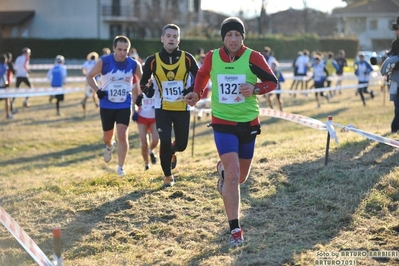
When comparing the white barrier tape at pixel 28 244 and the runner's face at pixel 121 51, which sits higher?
the runner's face at pixel 121 51

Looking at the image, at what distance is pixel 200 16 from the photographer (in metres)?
67.1

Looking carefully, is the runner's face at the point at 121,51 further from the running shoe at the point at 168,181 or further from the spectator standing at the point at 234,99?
the spectator standing at the point at 234,99

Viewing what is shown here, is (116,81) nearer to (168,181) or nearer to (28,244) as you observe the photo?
(168,181)

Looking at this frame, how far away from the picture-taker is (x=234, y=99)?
5.99 m

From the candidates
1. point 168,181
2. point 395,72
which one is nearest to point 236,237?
point 168,181

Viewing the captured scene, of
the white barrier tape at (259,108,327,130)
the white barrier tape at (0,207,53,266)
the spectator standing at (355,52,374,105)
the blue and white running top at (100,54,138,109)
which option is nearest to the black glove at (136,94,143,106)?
the blue and white running top at (100,54,138,109)

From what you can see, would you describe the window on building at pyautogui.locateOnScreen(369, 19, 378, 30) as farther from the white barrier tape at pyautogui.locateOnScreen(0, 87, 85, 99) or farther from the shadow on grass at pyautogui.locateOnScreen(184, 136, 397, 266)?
the shadow on grass at pyautogui.locateOnScreen(184, 136, 397, 266)

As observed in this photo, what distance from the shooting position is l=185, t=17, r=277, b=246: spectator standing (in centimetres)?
588

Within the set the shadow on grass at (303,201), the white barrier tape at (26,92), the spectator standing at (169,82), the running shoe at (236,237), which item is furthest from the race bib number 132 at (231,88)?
the white barrier tape at (26,92)

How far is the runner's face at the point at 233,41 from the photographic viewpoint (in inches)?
233

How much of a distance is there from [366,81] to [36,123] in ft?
40.9

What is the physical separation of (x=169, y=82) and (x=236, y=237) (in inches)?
110

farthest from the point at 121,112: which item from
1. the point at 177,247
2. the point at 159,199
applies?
the point at 177,247

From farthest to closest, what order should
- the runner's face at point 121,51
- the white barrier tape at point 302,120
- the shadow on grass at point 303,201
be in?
the white barrier tape at point 302,120 < the runner's face at point 121,51 < the shadow on grass at point 303,201
